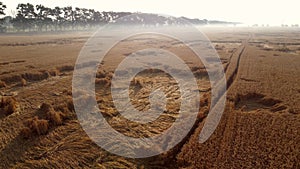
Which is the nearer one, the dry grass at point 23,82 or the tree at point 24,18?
the dry grass at point 23,82

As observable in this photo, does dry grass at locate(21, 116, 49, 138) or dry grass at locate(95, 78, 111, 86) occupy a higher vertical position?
dry grass at locate(95, 78, 111, 86)

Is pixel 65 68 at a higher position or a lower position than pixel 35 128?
higher

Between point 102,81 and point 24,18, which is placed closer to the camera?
point 102,81

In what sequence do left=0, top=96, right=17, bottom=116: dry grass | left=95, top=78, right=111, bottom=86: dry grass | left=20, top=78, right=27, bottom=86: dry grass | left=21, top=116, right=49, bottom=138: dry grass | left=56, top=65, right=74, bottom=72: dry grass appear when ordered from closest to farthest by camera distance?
left=21, top=116, right=49, bottom=138: dry grass < left=0, top=96, right=17, bottom=116: dry grass < left=20, top=78, right=27, bottom=86: dry grass < left=95, top=78, right=111, bottom=86: dry grass < left=56, top=65, right=74, bottom=72: dry grass

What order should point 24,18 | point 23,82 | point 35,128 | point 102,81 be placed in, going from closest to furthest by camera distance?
point 35,128, point 23,82, point 102,81, point 24,18

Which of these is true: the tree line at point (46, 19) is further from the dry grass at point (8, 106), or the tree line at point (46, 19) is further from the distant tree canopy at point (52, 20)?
the dry grass at point (8, 106)

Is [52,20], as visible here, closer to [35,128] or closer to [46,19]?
[46,19]


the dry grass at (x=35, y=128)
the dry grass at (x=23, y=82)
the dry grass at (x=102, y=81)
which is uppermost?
the dry grass at (x=102, y=81)

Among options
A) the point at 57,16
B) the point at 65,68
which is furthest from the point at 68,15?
the point at 65,68

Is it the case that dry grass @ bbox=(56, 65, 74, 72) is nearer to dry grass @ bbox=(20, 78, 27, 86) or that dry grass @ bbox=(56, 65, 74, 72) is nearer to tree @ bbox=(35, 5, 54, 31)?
dry grass @ bbox=(20, 78, 27, 86)

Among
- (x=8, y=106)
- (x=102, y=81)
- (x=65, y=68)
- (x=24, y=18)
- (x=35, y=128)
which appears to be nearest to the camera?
(x=35, y=128)

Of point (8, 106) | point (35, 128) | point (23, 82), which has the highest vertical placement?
point (23, 82)

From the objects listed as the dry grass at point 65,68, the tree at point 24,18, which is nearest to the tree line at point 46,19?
the tree at point 24,18

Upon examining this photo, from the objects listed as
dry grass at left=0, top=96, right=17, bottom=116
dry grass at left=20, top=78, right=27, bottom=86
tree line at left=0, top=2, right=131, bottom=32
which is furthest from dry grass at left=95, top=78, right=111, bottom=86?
tree line at left=0, top=2, right=131, bottom=32
